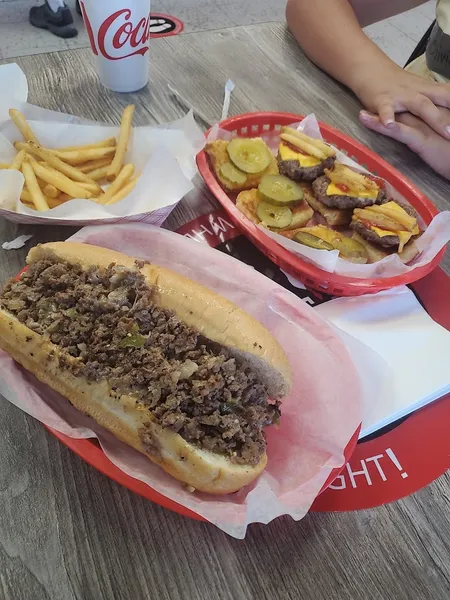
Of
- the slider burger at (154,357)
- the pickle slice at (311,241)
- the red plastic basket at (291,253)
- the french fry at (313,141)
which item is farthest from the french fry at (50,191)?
the french fry at (313,141)

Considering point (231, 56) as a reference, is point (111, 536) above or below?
below

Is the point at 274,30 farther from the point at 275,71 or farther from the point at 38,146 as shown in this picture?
the point at 38,146

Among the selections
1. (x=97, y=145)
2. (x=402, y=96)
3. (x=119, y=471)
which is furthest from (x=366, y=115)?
(x=119, y=471)

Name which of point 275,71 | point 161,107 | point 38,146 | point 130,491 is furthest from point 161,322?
point 275,71

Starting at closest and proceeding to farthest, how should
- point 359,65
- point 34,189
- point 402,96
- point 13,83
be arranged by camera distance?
point 34,189
point 13,83
point 402,96
point 359,65

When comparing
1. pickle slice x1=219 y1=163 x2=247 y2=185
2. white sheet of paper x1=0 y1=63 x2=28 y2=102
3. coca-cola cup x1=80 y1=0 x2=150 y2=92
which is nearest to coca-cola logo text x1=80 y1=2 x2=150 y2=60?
coca-cola cup x1=80 y1=0 x2=150 y2=92

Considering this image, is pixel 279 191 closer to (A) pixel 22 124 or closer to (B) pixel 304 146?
(B) pixel 304 146
